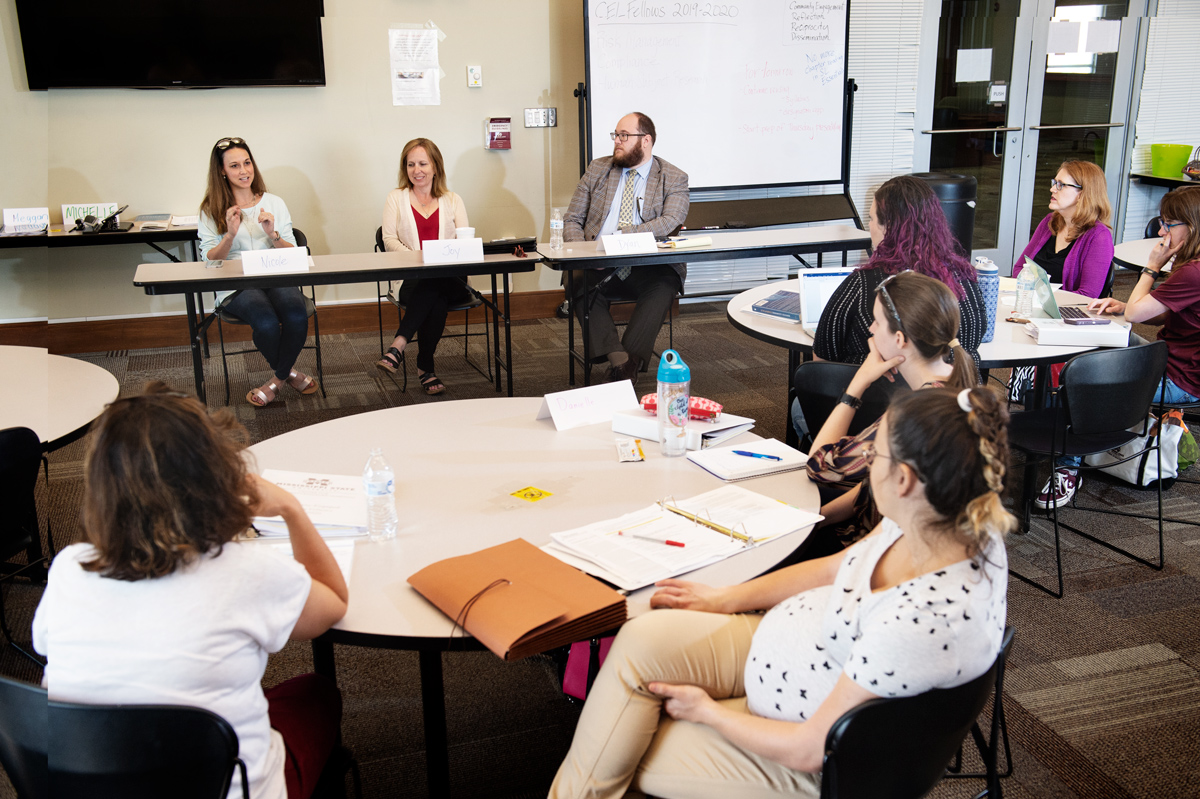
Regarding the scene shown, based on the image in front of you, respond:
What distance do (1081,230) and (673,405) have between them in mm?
2638

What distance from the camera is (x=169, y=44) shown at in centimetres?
507

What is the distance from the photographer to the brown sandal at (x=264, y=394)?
4.48 metres

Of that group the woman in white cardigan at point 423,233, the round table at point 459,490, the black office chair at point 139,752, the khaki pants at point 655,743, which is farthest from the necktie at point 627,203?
the black office chair at point 139,752

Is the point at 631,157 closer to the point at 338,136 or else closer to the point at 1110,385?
the point at 338,136

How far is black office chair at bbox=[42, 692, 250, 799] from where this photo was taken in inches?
41.8

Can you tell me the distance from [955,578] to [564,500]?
84 cm

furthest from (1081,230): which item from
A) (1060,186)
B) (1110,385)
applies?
(1110,385)

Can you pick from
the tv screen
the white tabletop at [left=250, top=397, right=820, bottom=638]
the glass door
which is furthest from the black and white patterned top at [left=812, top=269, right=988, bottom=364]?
the glass door

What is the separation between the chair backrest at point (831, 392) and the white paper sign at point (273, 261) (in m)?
2.40

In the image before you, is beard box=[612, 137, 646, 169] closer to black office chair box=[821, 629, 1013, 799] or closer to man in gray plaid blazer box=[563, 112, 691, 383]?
man in gray plaid blazer box=[563, 112, 691, 383]

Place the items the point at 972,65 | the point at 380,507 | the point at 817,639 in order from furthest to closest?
the point at 972,65 → the point at 380,507 → the point at 817,639

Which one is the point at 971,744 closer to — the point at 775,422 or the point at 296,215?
the point at 775,422

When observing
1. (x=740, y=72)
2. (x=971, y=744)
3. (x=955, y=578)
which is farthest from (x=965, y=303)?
(x=740, y=72)

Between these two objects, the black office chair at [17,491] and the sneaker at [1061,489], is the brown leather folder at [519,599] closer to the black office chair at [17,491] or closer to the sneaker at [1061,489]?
the black office chair at [17,491]
